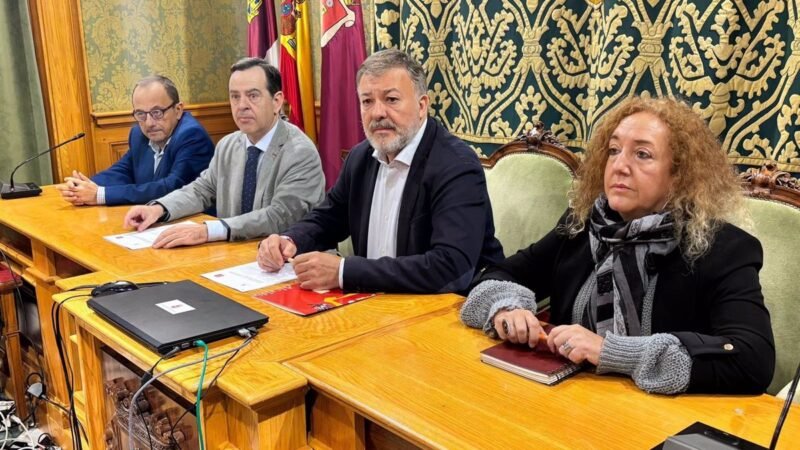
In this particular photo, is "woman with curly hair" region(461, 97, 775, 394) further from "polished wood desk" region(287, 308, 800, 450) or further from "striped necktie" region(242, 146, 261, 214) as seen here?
"striped necktie" region(242, 146, 261, 214)

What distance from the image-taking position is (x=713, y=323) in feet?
4.14

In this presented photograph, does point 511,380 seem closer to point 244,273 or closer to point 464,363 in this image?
point 464,363

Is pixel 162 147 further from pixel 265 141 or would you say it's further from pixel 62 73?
pixel 62 73

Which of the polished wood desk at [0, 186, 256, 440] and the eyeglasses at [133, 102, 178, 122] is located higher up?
the eyeglasses at [133, 102, 178, 122]

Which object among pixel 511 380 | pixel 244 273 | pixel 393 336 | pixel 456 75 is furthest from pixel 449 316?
pixel 456 75

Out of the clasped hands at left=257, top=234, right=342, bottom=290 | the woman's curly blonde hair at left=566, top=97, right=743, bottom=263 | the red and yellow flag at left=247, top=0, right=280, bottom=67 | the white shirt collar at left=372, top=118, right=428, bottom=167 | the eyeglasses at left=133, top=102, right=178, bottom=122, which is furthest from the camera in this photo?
the red and yellow flag at left=247, top=0, right=280, bottom=67

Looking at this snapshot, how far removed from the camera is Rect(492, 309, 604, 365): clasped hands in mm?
1190

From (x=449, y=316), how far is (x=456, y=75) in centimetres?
155

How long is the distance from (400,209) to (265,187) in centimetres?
72

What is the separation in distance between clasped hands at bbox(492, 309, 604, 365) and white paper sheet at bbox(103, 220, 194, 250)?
126cm

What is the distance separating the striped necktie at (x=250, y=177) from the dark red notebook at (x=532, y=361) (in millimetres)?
1422

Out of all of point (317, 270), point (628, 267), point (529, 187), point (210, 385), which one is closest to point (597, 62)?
point (529, 187)

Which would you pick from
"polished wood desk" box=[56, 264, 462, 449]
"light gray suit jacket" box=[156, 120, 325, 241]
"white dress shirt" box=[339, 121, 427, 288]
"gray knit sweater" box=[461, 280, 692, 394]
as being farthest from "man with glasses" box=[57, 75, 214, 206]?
"gray knit sweater" box=[461, 280, 692, 394]

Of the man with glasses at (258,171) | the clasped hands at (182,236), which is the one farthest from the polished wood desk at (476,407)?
the man with glasses at (258,171)
